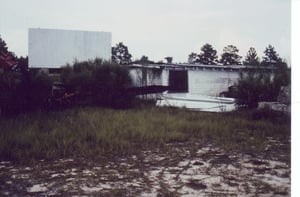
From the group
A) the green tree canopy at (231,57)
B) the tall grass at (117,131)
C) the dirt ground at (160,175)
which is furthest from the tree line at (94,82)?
the dirt ground at (160,175)

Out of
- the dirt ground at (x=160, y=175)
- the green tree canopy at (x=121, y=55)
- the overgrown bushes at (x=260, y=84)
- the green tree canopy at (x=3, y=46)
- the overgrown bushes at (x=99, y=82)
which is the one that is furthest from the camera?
the overgrown bushes at (x=99, y=82)

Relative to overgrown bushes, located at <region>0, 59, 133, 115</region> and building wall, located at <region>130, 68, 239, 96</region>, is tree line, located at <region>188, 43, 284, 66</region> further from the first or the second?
overgrown bushes, located at <region>0, 59, 133, 115</region>

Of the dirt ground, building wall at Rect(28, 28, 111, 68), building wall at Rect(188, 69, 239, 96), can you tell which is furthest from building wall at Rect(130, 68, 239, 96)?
building wall at Rect(28, 28, 111, 68)

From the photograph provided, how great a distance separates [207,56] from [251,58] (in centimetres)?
38

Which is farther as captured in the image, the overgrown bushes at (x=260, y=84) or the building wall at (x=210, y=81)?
the building wall at (x=210, y=81)

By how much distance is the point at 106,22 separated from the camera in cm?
243

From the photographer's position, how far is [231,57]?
105 inches

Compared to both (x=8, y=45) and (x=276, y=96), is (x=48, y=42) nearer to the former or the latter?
(x=8, y=45)

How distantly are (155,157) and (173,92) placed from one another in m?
0.74

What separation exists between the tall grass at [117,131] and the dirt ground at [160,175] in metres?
0.11

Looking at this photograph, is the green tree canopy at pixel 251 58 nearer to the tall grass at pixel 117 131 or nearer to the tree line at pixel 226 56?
the tree line at pixel 226 56

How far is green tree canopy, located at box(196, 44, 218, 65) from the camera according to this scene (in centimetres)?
257

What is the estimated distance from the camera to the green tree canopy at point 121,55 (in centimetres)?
266

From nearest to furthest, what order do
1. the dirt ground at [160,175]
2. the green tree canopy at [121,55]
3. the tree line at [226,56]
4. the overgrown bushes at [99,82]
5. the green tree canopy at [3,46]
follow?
1. the dirt ground at [160,175]
2. the green tree canopy at [3,46]
3. the tree line at [226,56]
4. the green tree canopy at [121,55]
5. the overgrown bushes at [99,82]
